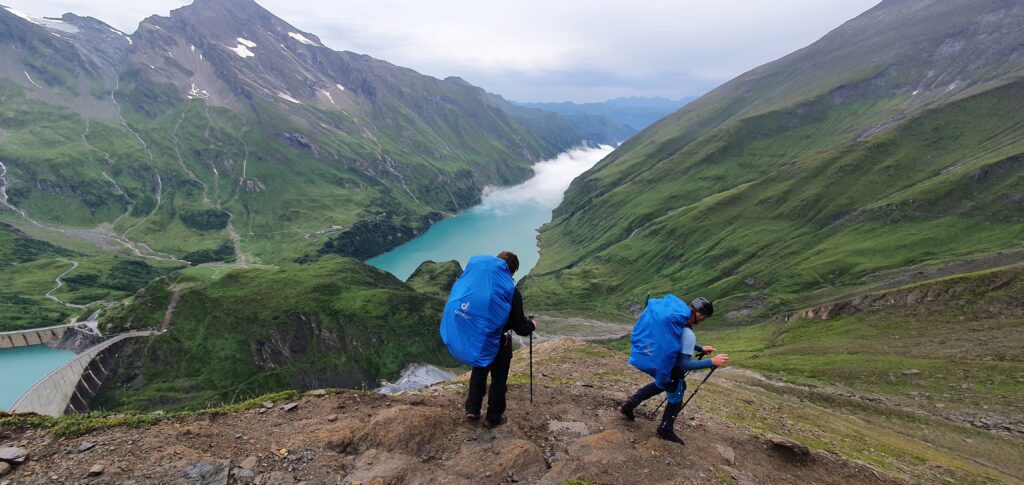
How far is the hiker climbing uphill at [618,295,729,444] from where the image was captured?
1058 cm

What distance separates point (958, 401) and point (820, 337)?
34.9 m

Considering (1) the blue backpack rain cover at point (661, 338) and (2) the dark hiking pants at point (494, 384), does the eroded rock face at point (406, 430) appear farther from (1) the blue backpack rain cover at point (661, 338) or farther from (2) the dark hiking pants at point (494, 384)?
(1) the blue backpack rain cover at point (661, 338)

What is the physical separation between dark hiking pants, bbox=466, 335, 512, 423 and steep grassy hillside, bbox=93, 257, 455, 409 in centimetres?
9140

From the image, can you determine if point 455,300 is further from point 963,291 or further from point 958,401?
point 963,291

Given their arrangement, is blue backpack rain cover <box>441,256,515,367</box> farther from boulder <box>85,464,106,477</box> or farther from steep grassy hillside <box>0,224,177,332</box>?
steep grassy hillside <box>0,224,177,332</box>

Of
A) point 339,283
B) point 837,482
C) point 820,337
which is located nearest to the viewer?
point 837,482

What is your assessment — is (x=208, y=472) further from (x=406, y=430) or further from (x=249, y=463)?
(x=406, y=430)

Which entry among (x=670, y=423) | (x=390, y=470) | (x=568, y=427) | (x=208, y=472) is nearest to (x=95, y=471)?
(x=208, y=472)

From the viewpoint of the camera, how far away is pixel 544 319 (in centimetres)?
13362

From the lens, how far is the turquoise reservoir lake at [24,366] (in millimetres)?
104125

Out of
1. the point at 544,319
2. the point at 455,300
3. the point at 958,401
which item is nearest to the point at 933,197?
the point at 544,319

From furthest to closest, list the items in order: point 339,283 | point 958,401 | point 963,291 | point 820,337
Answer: point 339,283, point 820,337, point 963,291, point 958,401

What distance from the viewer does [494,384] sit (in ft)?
35.9

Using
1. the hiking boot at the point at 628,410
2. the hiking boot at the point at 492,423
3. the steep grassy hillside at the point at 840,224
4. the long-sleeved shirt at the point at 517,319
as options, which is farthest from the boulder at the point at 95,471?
the steep grassy hillside at the point at 840,224
